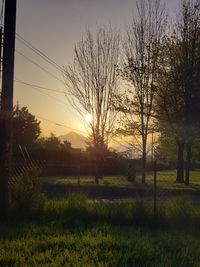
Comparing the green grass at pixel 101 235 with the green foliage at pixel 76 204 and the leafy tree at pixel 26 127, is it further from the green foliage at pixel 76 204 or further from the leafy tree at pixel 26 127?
the leafy tree at pixel 26 127

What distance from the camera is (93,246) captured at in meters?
7.57

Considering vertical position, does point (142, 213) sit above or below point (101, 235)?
above

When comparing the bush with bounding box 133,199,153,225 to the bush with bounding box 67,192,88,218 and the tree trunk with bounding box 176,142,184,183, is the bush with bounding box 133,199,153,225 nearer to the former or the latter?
the bush with bounding box 67,192,88,218

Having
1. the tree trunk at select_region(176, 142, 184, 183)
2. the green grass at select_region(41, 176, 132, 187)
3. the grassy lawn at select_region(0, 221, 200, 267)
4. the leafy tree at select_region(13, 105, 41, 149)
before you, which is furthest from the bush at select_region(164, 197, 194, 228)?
the leafy tree at select_region(13, 105, 41, 149)

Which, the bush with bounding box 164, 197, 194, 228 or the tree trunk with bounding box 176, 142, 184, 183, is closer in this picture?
the bush with bounding box 164, 197, 194, 228

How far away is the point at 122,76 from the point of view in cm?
3089

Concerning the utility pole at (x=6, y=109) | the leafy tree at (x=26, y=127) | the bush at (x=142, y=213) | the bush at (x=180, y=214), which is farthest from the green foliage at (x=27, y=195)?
the leafy tree at (x=26, y=127)

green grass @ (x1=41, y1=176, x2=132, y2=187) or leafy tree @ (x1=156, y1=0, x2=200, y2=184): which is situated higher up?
leafy tree @ (x1=156, y1=0, x2=200, y2=184)

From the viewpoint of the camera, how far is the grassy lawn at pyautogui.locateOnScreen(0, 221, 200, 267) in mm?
6613

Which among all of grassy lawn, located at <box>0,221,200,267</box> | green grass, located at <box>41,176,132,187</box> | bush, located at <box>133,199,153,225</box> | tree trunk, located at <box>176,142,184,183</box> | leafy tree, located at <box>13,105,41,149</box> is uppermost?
leafy tree, located at <box>13,105,41,149</box>

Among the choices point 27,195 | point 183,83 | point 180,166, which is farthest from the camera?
point 180,166

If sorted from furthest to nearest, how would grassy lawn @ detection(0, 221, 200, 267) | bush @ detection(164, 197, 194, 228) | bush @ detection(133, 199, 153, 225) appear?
1. bush @ detection(133, 199, 153, 225)
2. bush @ detection(164, 197, 194, 228)
3. grassy lawn @ detection(0, 221, 200, 267)

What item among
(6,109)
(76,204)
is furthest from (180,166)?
(6,109)

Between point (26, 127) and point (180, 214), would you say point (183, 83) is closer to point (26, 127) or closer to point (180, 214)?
point (180, 214)
